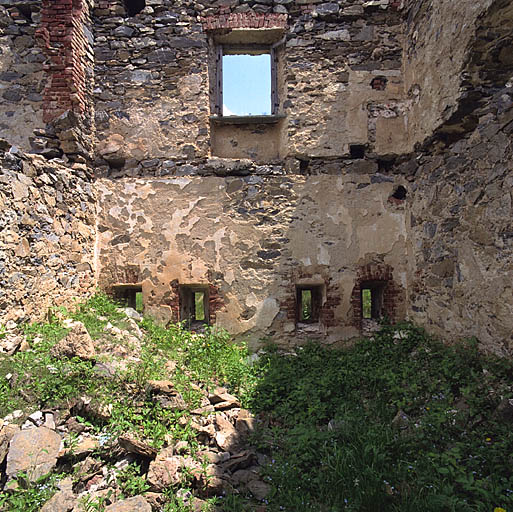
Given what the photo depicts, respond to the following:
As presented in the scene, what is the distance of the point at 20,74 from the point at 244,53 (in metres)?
3.35

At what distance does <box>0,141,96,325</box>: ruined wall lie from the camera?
12.2 feet

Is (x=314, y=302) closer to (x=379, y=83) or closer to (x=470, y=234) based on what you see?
(x=470, y=234)

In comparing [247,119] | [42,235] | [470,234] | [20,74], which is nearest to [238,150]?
[247,119]

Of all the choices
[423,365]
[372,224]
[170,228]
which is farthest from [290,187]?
[423,365]

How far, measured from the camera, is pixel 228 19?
5309 mm

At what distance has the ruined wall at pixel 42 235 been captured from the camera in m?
3.72

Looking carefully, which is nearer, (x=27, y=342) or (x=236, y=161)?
(x=27, y=342)

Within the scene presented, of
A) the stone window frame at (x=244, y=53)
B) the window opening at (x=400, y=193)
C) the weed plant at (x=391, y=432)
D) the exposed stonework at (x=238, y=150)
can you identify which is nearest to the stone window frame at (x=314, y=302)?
the exposed stonework at (x=238, y=150)

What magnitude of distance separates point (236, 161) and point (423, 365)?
3.75m

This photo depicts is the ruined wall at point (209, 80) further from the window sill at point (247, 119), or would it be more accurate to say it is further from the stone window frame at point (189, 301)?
the stone window frame at point (189, 301)

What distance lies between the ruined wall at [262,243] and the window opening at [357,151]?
14.6 inches

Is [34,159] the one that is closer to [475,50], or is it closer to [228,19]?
[228,19]

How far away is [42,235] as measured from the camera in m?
4.24

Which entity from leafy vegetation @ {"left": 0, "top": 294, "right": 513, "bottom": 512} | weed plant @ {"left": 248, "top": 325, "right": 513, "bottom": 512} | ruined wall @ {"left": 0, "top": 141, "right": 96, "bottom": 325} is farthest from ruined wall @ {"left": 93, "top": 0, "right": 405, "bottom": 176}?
weed plant @ {"left": 248, "top": 325, "right": 513, "bottom": 512}
